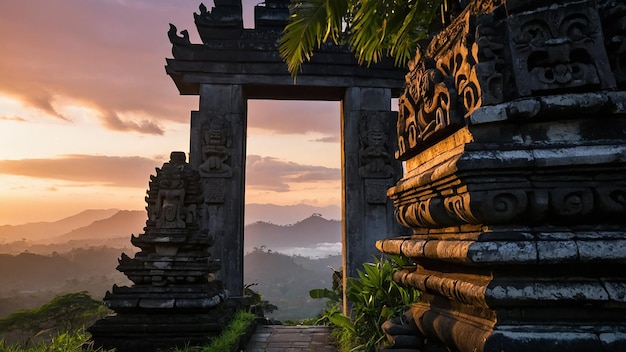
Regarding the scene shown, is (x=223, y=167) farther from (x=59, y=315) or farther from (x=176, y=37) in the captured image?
(x=59, y=315)

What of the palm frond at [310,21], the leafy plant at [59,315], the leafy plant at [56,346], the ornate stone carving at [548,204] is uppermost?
the palm frond at [310,21]

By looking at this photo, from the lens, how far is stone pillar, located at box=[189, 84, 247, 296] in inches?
375

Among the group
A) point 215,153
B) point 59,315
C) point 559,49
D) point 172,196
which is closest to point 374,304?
point 172,196

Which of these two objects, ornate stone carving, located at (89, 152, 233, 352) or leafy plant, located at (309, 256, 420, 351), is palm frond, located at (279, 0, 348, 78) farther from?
leafy plant, located at (309, 256, 420, 351)

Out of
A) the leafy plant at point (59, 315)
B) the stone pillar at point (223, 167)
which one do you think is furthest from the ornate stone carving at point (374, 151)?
the leafy plant at point (59, 315)

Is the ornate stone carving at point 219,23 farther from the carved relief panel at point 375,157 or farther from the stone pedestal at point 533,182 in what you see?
the stone pedestal at point 533,182

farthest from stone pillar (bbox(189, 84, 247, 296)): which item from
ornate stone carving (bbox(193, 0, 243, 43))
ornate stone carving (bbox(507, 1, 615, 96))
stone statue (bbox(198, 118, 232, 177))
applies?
ornate stone carving (bbox(507, 1, 615, 96))

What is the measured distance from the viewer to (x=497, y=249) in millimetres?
1607

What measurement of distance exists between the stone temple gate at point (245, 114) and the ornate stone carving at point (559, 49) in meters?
8.28

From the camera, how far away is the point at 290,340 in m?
7.05

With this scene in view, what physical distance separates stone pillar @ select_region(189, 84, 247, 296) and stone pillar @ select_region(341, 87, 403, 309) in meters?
2.45

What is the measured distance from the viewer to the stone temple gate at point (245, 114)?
383 inches

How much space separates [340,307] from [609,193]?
9.19 meters

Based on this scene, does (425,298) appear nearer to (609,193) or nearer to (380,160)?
(609,193)
